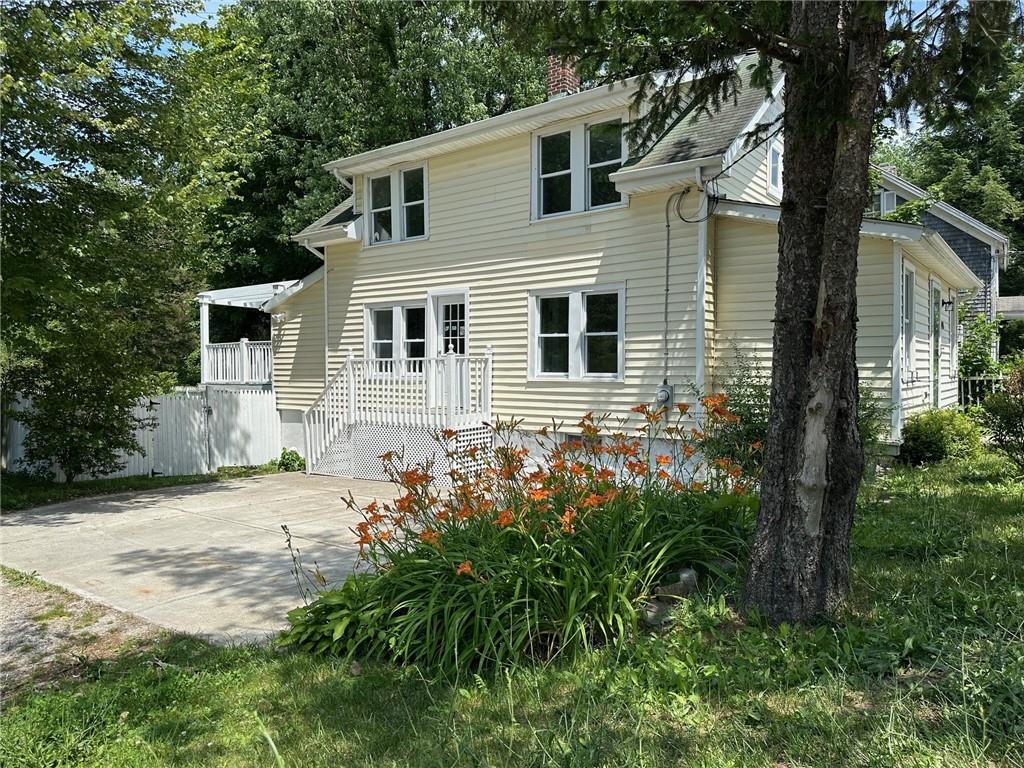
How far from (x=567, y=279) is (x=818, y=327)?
8496 millimetres

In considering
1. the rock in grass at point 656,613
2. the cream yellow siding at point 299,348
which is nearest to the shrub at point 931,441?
the rock in grass at point 656,613

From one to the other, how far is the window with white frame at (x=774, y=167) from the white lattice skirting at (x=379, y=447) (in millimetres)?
6713

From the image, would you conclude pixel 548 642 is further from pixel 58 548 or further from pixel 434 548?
pixel 58 548

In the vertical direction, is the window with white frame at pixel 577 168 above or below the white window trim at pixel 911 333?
above

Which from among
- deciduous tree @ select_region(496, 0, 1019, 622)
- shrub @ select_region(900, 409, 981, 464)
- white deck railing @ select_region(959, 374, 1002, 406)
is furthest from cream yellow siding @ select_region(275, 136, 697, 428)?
white deck railing @ select_region(959, 374, 1002, 406)

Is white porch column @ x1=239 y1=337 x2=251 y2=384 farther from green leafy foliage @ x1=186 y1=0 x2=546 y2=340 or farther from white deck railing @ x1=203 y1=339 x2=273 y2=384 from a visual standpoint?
green leafy foliage @ x1=186 y1=0 x2=546 y2=340

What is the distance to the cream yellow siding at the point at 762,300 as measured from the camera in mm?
9898

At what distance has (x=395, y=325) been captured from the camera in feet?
47.5

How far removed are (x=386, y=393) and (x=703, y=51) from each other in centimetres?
936

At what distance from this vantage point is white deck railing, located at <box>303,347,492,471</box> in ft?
39.9

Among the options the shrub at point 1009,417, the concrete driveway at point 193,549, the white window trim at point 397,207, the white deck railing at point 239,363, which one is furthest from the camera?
the white deck railing at point 239,363

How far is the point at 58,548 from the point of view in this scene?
24.5 ft

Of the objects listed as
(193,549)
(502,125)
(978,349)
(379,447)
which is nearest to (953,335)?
(978,349)

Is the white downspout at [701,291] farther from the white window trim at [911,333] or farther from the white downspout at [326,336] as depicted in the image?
the white downspout at [326,336]
